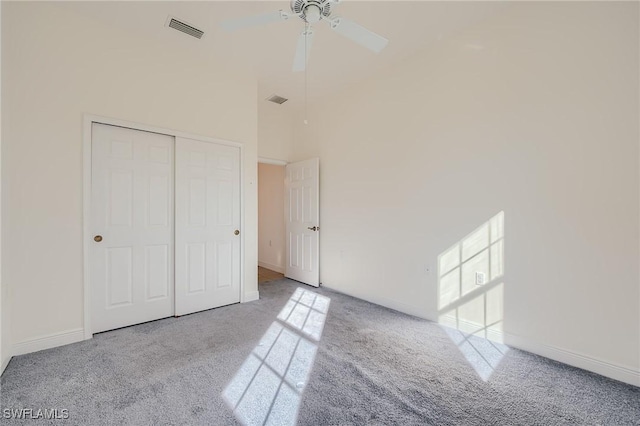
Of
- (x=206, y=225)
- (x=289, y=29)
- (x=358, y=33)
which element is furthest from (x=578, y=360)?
(x=289, y=29)

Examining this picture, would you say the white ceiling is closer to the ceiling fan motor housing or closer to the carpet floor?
the ceiling fan motor housing

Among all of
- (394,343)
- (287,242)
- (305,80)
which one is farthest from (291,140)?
(394,343)

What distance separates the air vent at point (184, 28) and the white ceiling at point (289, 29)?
6 centimetres

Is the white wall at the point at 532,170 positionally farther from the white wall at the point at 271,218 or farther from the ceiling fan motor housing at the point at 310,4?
the white wall at the point at 271,218

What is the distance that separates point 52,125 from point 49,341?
1855 millimetres

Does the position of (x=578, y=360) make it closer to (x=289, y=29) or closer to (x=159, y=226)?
(x=289, y=29)

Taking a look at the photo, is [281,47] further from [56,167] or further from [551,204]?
[551,204]

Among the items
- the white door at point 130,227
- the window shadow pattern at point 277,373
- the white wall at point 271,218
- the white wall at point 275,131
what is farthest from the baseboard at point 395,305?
the white wall at point 275,131

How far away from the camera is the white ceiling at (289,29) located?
241 centimetres

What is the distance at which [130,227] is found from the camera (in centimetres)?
275

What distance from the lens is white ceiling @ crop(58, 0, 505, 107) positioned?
2410 mm

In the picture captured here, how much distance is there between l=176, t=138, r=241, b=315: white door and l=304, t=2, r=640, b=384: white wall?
1.85 metres

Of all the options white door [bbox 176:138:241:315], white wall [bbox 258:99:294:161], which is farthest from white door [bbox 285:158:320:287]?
white door [bbox 176:138:241:315]

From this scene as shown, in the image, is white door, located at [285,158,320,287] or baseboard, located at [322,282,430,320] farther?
white door, located at [285,158,320,287]
